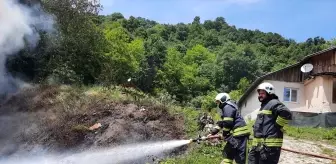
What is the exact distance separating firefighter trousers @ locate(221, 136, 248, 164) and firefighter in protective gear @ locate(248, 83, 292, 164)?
83cm

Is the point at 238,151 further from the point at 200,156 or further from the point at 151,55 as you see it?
the point at 151,55

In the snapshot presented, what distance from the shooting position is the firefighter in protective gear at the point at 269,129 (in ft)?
22.9

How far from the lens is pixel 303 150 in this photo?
14.5 m

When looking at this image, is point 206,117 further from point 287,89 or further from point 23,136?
point 287,89

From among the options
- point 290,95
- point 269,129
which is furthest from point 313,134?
point 269,129

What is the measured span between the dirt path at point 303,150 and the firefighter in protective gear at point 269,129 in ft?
18.4

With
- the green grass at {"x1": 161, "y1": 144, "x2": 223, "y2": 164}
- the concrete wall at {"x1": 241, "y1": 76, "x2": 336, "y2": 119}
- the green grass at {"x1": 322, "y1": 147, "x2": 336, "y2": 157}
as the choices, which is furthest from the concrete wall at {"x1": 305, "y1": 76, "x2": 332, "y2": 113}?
the green grass at {"x1": 161, "y1": 144, "x2": 223, "y2": 164}

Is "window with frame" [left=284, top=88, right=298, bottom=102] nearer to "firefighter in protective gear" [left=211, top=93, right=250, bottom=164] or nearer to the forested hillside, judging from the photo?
the forested hillside

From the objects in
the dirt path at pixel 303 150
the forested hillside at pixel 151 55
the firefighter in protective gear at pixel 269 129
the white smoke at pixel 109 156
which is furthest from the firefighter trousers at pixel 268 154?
the forested hillside at pixel 151 55

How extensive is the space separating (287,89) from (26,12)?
18755 millimetres

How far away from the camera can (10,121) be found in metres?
16.8

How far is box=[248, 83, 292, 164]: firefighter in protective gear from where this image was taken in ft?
22.9

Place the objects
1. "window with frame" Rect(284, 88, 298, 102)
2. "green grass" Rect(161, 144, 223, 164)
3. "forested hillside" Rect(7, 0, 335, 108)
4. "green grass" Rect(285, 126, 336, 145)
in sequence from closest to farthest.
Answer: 1. "green grass" Rect(161, 144, 223, 164)
2. "green grass" Rect(285, 126, 336, 145)
3. "forested hillside" Rect(7, 0, 335, 108)
4. "window with frame" Rect(284, 88, 298, 102)

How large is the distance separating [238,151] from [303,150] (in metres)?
7.15
